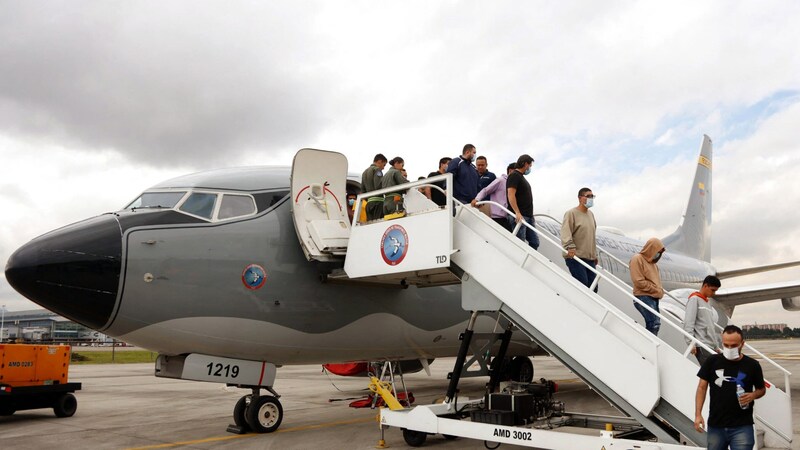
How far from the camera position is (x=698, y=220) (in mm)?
24438

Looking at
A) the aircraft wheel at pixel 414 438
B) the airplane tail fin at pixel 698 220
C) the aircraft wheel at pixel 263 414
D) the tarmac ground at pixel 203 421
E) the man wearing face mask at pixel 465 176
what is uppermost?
the airplane tail fin at pixel 698 220

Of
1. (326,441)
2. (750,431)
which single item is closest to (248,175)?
(326,441)

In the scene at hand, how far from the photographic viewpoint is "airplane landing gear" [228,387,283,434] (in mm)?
8609

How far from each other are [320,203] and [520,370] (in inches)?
364

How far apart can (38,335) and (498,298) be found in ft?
299

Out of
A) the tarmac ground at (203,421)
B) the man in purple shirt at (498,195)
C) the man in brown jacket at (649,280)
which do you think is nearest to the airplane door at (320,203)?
the man in purple shirt at (498,195)

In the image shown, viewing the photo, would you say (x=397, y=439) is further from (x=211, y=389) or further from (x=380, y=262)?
(x=211, y=389)

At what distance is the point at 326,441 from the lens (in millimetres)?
8555

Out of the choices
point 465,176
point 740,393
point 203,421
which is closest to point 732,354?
point 740,393

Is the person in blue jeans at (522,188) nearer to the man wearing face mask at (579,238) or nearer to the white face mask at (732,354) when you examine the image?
the man wearing face mask at (579,238)

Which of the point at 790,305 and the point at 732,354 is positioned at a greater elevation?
the point at 790,305

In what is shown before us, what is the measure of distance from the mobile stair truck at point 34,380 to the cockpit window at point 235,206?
5.95 m

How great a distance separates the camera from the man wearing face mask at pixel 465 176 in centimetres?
848

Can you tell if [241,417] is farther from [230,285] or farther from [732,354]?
[732,354]
